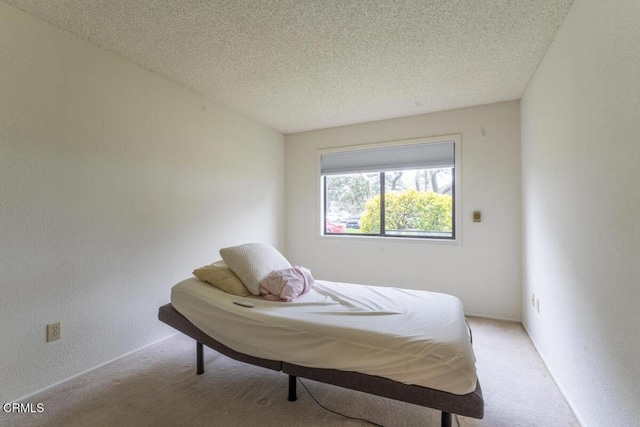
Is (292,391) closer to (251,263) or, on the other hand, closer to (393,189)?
(251,263)

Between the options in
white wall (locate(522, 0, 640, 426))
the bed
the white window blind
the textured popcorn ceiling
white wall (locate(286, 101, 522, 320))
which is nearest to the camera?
white wall (locate(522, 0, 640, 426))

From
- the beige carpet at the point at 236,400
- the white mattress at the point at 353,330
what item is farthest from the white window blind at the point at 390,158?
the beige carpet at the point at 236,400

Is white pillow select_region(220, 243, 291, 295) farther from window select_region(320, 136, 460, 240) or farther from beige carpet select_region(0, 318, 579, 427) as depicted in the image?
window select_region(320, 136, 460, 240)

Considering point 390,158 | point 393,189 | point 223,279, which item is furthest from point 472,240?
point 223,279

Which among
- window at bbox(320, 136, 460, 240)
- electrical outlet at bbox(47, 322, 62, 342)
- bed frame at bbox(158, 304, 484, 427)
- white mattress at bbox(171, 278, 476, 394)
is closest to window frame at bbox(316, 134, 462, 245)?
window at bbox(320, 136, 460, 240)

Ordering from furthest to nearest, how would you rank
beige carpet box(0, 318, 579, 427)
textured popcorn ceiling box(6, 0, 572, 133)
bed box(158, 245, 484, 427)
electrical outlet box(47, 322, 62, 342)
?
1. electrical outlet box(47, 322, 62, 342)
2. textured popcorn ceiling box(6, 0, 572, 133)
3. beige carpet box(0, 318, 579, 427)
4. bed box(158, 245, 484, 427)

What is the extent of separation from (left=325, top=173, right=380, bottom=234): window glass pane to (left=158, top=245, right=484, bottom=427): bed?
181cm

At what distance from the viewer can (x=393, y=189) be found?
3.74 metres

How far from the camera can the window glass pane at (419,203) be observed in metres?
3.46

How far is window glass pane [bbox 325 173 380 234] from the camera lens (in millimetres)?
3865

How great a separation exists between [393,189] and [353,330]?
101 inches

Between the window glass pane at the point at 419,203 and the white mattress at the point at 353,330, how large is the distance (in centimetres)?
157

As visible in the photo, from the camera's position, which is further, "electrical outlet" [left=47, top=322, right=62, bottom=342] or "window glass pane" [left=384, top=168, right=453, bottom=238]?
"window glass pane" [left=384, top=168, right=453, bottom=238]

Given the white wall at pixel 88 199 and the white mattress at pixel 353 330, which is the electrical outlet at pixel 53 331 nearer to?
the white wall at pixel 88 199
